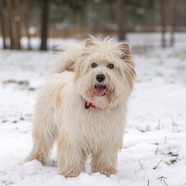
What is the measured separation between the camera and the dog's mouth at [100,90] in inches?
137

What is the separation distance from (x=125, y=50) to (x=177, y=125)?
10.1 feet

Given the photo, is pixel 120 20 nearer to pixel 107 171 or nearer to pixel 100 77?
pixel 107 171

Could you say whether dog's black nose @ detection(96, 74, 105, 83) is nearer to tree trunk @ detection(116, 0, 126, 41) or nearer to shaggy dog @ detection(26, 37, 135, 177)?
shaggy dog @ detection(26, 37, 135, 177)

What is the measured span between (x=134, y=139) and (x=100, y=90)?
208 centimetres

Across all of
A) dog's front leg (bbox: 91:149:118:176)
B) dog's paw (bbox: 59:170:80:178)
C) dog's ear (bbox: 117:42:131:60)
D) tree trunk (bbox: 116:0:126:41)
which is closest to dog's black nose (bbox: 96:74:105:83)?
dog's ear (bbox: 117:42:131:60)

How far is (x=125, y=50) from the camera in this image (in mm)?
3697

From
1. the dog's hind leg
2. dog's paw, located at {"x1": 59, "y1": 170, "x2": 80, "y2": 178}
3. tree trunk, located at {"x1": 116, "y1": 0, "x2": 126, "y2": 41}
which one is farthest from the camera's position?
tree trunk, located at {"x1": 116, "y1": 0, "x2": 126, "y2": 41}

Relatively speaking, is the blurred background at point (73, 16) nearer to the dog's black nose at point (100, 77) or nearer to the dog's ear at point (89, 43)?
the dog's ear at point (89, 43)

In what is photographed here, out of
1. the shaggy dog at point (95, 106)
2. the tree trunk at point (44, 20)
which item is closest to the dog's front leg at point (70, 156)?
the shaggy dog at point (95, 106)

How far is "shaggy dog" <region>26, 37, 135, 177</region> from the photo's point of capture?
3.50 metres

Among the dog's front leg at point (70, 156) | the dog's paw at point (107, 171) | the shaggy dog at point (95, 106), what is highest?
the shaggy dog at point (95, 106)

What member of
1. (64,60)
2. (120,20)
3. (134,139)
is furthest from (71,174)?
(120,20)

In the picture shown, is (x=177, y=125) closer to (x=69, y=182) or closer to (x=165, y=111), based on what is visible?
(x=165, y=111)

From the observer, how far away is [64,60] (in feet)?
15.1
